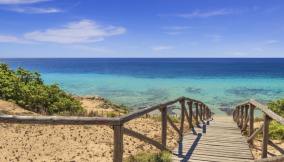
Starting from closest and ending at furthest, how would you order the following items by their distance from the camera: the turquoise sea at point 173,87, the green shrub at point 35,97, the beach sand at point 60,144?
the beach sand at point 60,144 < the green shrub at point 35,97 < the turquoise sea at point 173,87

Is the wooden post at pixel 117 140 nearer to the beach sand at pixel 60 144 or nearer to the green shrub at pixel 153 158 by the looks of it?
the green shrub at pixel 153 158

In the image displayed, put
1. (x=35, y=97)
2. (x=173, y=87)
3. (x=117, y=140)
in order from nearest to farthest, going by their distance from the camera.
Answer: (x=117, y=140) → (x=35, y=97) → (x=173, y=87)

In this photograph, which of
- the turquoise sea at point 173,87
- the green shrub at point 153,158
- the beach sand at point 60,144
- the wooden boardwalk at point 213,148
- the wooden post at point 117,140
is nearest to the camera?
the wooden post at point 117,140

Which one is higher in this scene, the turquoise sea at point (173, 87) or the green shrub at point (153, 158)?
the green shrub at point (153, 158)

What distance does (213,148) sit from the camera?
32.6ft

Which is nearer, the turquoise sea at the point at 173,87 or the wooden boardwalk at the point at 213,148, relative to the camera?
the wooden boardwalk at the point at 213,148

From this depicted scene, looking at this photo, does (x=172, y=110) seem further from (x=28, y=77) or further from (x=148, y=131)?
(x=148, y=131)

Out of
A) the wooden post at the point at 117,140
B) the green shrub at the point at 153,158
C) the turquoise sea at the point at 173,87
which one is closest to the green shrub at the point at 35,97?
the green shrub at the point at 153,158

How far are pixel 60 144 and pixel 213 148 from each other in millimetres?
4094

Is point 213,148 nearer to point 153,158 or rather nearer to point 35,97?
point 153,158

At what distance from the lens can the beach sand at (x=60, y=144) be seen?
927 cm

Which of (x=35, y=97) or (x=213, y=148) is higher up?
(x=35, y=97)

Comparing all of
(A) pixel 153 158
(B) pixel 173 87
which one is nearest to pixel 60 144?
(A) pixel 153 158

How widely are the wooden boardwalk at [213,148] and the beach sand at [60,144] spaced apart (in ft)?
2.50
